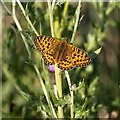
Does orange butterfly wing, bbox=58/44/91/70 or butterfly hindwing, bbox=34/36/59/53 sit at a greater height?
butterfly hindwing, bbox=34/36/59/53

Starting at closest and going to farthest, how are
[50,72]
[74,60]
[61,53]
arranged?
[74,60], [61,53], [50,72]

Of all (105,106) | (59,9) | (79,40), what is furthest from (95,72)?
(79,40)

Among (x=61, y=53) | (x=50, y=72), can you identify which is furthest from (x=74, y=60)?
(x=50, y=72)

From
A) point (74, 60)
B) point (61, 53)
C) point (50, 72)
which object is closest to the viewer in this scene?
point (74, 60)

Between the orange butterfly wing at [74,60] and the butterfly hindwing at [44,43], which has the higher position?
the butterfly hindwing at [44,43]

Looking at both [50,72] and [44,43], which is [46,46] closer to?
[44,43]

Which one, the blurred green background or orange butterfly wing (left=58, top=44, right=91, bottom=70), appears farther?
the blurred green background

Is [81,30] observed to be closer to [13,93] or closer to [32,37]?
[13,93]

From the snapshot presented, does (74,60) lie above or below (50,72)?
above

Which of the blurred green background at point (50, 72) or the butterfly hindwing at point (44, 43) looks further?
the blurred green background at point (50, 72)
